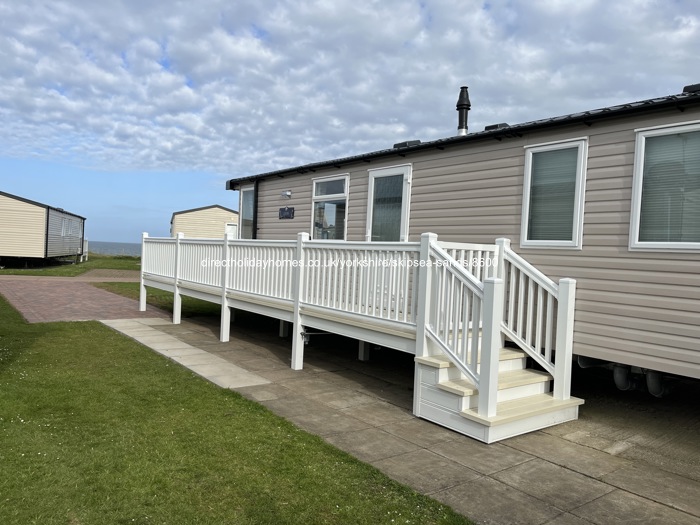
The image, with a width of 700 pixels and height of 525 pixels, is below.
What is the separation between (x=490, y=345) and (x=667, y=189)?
202 cm

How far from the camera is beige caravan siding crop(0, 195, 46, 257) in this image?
2359 centimetres

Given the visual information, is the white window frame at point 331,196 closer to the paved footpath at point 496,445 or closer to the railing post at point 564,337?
the paved footpath at point 496,445

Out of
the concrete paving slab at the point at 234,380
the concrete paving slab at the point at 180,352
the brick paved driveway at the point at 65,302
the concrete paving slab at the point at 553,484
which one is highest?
the concrete paving slab at the point at 553,484

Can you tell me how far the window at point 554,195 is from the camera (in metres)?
4.94

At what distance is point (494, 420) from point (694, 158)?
2.67m

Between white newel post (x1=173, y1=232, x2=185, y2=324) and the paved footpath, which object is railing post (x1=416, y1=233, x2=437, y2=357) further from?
white newel post (x1=173, y1=232, x2=185, y2=324)

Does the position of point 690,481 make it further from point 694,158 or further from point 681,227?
point 694,158

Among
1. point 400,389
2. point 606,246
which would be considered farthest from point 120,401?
point 606,246

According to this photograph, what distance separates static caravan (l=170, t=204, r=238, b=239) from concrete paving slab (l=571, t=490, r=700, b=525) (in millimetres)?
26827

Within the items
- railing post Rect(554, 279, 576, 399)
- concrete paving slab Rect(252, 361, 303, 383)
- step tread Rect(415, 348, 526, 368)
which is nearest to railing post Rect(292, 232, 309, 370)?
concrete paving slab Rect(252, 361, 303, 383)

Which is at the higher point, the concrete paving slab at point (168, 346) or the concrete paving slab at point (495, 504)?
the concrete paving slab at point (495, 504)

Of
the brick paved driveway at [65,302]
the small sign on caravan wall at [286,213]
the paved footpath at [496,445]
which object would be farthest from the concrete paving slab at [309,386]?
the brick paved driveway at [65,302]

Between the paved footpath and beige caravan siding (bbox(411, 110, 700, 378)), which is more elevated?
beige caravan siding (bbox(411, 110, 700, 378))

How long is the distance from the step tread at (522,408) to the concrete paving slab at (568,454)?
0.62 ft
